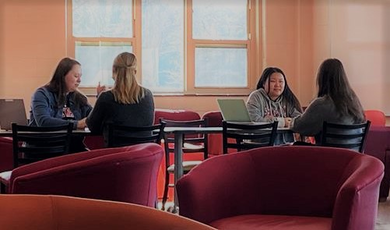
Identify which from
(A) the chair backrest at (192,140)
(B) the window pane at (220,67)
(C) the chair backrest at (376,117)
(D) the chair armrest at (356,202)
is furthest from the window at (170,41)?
(D) the chair armrest at (356,202)

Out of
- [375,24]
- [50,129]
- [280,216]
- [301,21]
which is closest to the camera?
[280,216]

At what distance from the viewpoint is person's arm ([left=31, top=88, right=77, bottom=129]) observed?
375 centimetres

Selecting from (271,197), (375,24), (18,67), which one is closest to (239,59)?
(375,24)

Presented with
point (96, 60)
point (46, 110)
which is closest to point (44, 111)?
point (46, 110)

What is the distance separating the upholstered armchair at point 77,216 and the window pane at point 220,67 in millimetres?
5387

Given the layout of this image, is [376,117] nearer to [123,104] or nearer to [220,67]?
[220,67]

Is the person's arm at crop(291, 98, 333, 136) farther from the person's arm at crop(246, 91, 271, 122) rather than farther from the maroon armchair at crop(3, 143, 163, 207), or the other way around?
the maroon armchair at crop(3, 143, 163, 207)

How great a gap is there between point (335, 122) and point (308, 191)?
1.17m

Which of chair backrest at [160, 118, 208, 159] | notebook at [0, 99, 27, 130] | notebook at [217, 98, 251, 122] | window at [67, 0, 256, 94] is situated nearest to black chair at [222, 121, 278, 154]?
notebook at [217, 98, 251, 122]

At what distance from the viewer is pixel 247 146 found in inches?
153

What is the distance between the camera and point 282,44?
6.53 meters

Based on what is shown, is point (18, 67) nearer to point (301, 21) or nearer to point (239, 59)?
point (239, 59)

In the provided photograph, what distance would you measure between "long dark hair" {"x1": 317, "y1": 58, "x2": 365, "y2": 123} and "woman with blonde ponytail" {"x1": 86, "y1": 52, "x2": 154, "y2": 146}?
4.02 ft

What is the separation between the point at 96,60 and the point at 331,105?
3.53 meters
